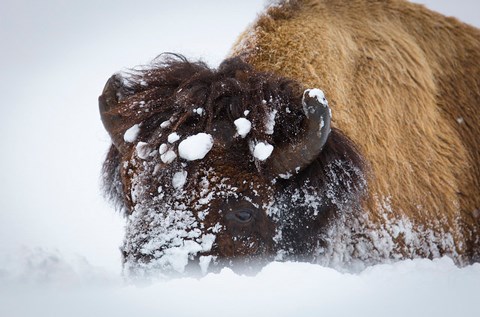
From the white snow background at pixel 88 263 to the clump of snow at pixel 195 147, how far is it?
0.66 metres

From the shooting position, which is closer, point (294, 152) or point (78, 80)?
point (294, 152)

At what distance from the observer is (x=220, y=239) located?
2914 mm

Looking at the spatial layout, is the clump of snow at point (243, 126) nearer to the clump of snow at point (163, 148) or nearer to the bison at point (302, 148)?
the bison at point (302, 148)

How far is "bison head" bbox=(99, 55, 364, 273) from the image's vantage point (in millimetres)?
2867

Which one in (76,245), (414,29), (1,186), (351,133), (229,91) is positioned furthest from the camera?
(1,186)

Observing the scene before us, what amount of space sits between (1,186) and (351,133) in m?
8.07

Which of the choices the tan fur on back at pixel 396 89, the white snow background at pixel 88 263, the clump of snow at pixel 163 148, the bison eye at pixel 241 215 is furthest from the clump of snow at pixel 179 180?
the tan fur on back at pixel 396 89

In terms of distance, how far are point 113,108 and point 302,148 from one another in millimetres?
1310

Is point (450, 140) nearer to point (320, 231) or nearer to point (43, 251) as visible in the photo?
point (320, 231)

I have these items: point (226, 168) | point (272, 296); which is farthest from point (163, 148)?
point (272, 296)

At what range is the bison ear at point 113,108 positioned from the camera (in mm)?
3338

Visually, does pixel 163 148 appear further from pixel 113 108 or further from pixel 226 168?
pixel 113 108

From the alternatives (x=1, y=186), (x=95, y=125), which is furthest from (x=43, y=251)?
(x=95, y=125)

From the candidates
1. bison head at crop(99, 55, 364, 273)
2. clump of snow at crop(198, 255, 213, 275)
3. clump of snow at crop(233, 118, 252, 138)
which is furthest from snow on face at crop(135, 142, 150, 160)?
clump of snow at crop(198, 255, 213, 275)
